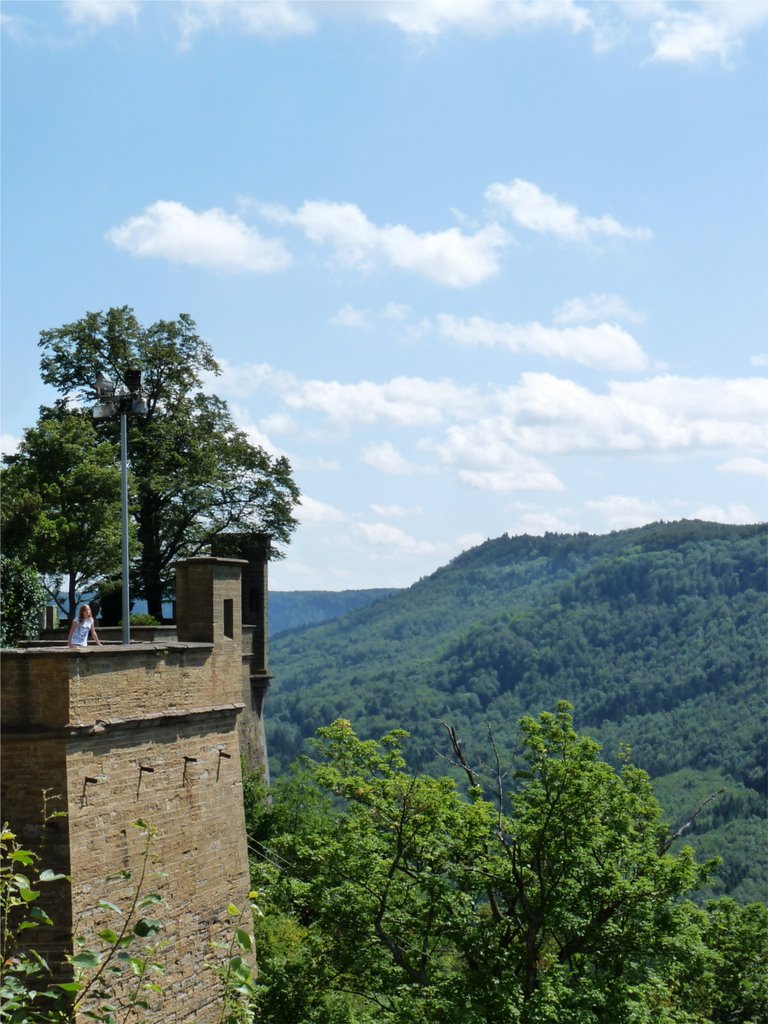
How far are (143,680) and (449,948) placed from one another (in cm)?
970

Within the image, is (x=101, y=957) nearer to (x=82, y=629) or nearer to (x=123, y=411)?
(x=82, y=629)

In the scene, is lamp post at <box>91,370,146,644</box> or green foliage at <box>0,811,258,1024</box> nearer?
green foliage at <box>0,811,258,1024</box>

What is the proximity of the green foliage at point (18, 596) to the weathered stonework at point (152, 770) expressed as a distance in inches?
361

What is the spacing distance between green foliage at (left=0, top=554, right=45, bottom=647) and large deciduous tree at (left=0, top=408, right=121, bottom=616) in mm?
3532

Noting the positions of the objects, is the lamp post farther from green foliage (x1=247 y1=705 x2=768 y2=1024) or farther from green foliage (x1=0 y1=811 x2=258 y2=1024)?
green foliage (x1=247 y1=705 x2=768 y2=1024)

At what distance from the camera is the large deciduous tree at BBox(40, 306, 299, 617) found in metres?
36.6

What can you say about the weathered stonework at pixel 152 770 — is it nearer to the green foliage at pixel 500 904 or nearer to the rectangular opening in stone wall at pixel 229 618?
the rectangular opening in stone wall at pixel 229 618

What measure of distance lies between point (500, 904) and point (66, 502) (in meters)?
14.4

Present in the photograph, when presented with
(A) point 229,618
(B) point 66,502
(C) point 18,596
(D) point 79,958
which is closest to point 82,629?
(A) point 229,618

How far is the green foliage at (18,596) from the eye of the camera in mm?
23016

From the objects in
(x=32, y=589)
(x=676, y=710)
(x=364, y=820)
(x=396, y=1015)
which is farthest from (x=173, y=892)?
(x=676, y=710)

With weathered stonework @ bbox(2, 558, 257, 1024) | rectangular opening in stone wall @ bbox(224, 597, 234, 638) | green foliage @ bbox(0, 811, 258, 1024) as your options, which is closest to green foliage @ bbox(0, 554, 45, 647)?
rectangular opening in stone wall @ bbox(224, 597, 234, 638)

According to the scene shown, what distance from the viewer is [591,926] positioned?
16.9 meters

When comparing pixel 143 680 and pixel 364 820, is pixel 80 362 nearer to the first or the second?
pixel 364 820
